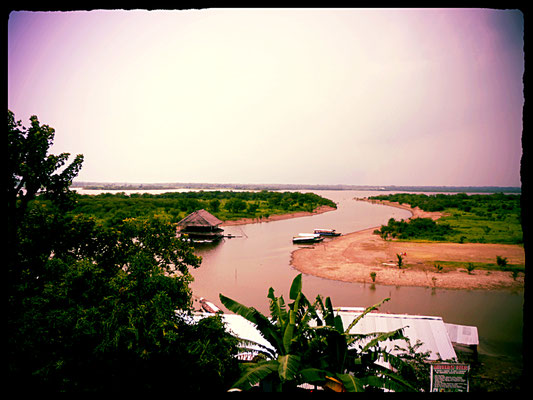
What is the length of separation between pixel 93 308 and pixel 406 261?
24419 millimetres

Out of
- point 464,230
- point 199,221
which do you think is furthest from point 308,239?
point 464,230

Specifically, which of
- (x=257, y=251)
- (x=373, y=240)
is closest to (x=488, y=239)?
(x=373, y=240)

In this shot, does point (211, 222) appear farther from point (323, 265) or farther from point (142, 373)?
point (142, 373)

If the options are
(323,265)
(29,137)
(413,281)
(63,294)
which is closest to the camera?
(63,294)

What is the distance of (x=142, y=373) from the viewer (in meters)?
4.75

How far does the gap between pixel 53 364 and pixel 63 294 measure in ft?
3.46

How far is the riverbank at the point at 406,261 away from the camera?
19969 millimetres

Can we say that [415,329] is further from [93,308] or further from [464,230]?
[464,230]

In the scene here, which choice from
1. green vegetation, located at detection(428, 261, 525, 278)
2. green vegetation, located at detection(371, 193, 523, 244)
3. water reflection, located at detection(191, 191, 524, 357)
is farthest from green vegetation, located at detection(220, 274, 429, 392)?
green vegetation, located at detection(371, 193, 523, 244)

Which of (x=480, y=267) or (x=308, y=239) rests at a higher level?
(x=308, y=239)

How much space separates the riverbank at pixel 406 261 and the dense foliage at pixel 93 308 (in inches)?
679

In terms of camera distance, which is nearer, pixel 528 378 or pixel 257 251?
pixel 528 378

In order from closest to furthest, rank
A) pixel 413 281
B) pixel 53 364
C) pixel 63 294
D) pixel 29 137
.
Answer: pixel 53 364 < pixel 63 294 < pixel 29 137 < pixel 413 281

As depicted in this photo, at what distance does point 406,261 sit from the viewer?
24.8m
